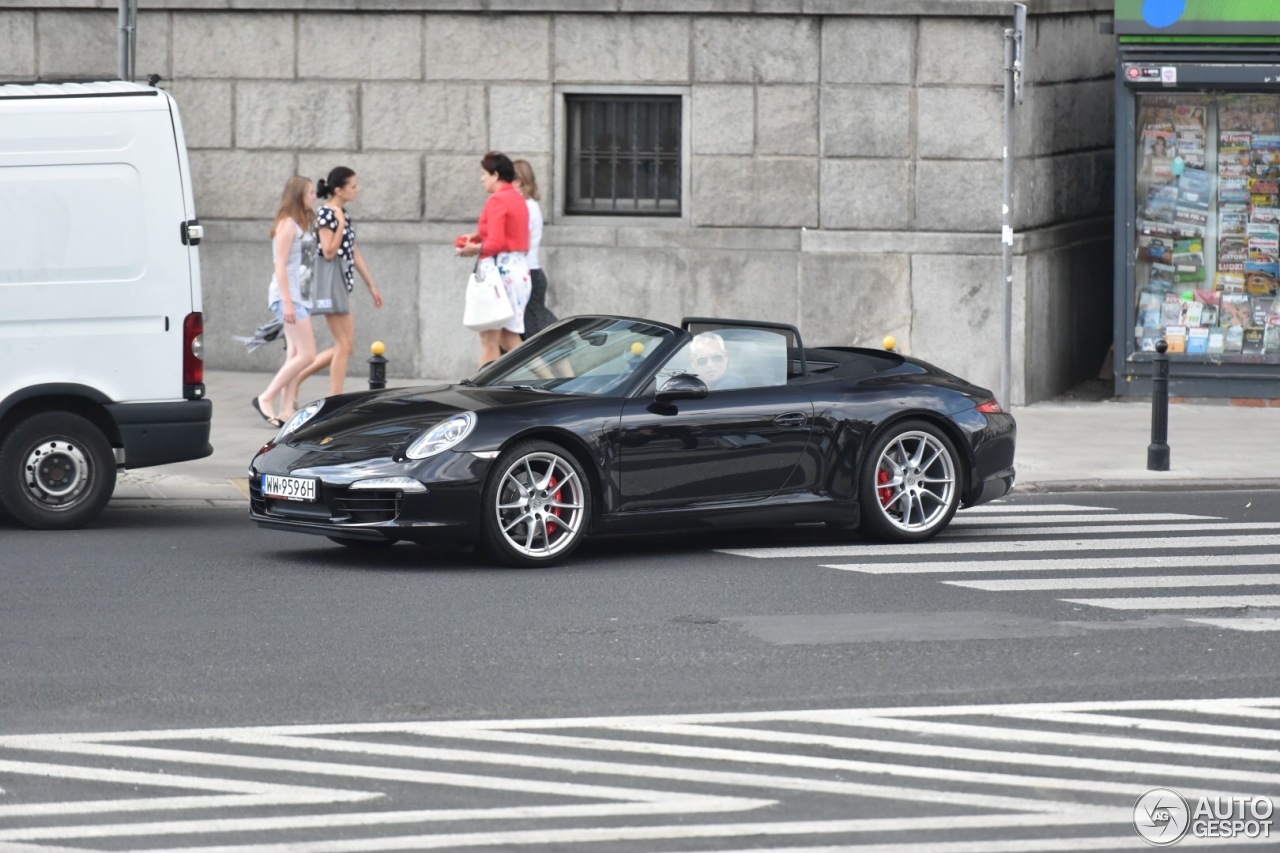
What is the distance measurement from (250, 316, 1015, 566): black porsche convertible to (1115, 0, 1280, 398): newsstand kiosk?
269 inches

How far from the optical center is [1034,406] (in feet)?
58.7

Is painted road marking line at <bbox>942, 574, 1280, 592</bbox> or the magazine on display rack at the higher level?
the magazine on display rack

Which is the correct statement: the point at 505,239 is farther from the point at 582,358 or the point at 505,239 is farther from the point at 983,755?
the point at 983,755

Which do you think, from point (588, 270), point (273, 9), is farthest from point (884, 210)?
point (273, 9)

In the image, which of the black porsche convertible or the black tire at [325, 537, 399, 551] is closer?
the black porsche convertible

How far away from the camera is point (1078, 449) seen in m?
15.4

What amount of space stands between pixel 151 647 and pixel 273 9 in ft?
36.2

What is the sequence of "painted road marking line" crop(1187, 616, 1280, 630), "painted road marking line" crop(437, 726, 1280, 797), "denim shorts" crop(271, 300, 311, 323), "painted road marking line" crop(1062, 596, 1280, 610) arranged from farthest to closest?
"denim shorts" crop(271, 300, 311, 323)
"painted road marking line" crop(1062, 596, 1280, 610)
"painted road marking line" crop(1187, 616, 1280, 630)
"painted road marking line" crop(437, 726, 1280, 797)

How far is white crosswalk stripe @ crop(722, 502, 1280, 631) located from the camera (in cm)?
956

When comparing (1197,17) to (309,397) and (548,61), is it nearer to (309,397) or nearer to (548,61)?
(548,61)

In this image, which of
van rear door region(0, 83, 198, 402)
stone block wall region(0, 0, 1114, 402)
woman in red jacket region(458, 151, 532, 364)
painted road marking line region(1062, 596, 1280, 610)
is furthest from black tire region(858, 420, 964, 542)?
stone block wall region(0, 0, 1114, 402)

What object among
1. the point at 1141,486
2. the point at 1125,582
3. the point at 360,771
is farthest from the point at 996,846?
the point at 1141,486

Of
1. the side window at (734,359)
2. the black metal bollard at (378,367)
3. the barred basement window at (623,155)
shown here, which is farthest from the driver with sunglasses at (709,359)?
the barred basement window at (623,155)

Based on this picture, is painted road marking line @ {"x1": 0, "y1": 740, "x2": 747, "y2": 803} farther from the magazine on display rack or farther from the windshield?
the magazine on display rack
